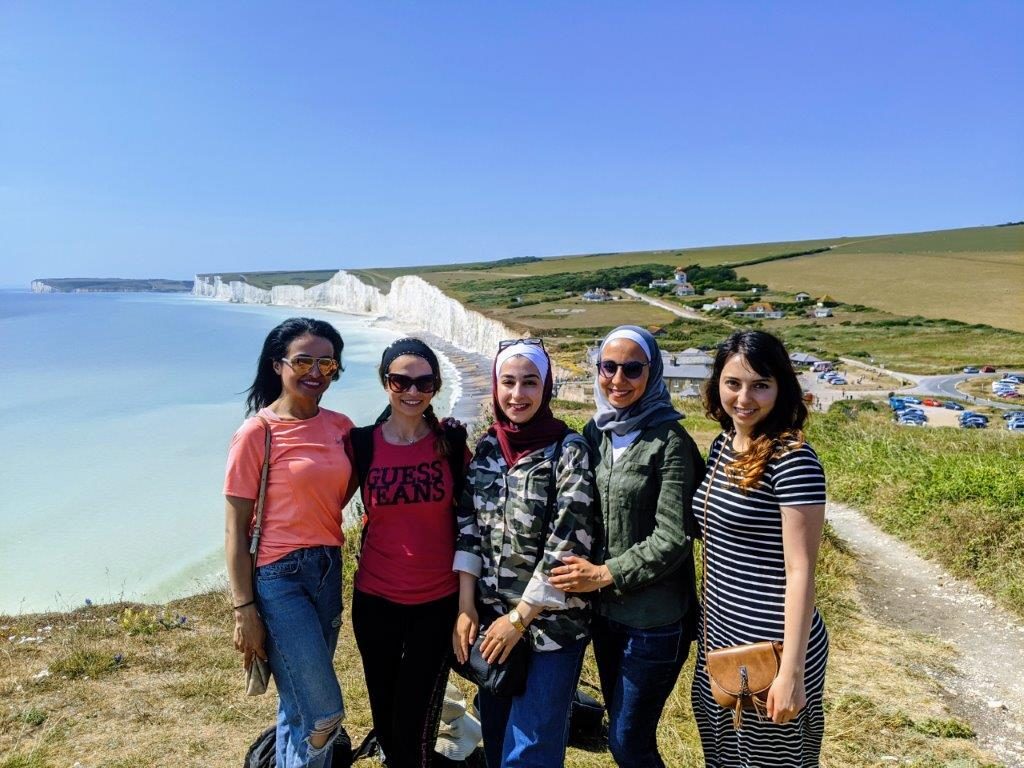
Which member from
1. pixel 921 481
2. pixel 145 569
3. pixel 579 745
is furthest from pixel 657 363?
pixel 145 569

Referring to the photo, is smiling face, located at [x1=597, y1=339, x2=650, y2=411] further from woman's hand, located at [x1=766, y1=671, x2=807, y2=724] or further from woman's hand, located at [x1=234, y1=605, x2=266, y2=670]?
woman's hand, located at [x1=234, y1=605, x2=266, y2=670]

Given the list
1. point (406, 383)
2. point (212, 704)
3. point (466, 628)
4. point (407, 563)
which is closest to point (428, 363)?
point (406, 383)

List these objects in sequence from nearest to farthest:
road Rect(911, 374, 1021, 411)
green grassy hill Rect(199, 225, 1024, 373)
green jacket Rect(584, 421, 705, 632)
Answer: green jacket Rect(584, 421, 705, 632), road Rect(911, 374, 1021, 411), green grassy hill Rect(199, 225, 1024, 373)

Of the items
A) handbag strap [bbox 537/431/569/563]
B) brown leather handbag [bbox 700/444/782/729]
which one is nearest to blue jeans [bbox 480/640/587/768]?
handbag strap [bbox 537/431/569/563]

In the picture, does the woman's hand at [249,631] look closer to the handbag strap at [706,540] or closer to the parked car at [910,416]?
the handbag strap at [706,540]

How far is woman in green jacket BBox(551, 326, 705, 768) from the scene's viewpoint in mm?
2047

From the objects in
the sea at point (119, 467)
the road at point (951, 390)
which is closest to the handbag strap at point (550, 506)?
the sea at point (119, 467)

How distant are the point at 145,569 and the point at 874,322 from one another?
62862mm

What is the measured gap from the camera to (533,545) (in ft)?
7.10

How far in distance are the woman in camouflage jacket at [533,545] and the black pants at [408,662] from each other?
25 centimetres

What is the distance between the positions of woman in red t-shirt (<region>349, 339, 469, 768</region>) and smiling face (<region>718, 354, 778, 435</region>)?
3.53 feet

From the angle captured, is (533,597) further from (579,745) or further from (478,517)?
(579,745)

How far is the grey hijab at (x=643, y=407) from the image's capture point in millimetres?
2135

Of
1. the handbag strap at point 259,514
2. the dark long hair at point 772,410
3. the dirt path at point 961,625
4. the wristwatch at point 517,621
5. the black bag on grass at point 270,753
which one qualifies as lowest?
the dirt path at point 961,625
